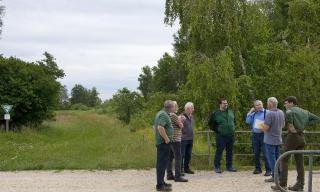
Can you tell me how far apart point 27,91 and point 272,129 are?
967 inches

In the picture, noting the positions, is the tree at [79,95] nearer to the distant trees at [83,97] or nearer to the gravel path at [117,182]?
the distant trees at [83,97]

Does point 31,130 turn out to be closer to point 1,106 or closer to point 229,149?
point 1,106

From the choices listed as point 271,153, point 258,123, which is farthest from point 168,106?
point 258,123

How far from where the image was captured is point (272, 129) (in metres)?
12.2

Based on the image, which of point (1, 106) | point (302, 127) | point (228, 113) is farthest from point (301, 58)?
point (1, 106)

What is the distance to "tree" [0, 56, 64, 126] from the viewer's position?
34125 mm

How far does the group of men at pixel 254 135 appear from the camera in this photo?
11211 millimetres

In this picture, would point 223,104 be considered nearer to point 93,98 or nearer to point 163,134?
point 163,134

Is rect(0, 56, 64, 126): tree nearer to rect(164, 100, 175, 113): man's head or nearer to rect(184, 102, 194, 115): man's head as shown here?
rect(184, 102, 194, 115): man's head

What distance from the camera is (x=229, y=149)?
47.5ft

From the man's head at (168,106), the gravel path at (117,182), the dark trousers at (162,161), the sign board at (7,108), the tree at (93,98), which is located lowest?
the gravel path at (117,182)

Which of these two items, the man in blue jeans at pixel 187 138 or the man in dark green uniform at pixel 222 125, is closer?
the man in blue jeans at pixel 187 138

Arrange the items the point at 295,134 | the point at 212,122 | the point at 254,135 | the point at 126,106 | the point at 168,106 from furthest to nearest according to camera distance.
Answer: the point at 126,106 → the point at 212,122 → the point at 254,135 → the point at 168,106 → the point at 295,134

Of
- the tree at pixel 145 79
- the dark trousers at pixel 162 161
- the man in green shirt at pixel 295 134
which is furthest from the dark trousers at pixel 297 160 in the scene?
the tree at pixel 145 79
